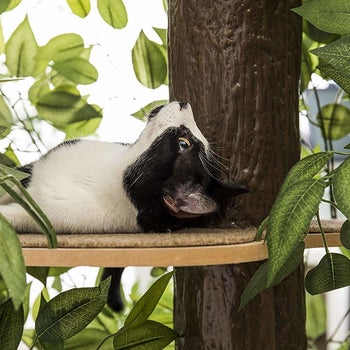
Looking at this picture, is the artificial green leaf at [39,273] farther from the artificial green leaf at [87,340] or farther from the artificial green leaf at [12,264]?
the artificial green leaf at [12,264]

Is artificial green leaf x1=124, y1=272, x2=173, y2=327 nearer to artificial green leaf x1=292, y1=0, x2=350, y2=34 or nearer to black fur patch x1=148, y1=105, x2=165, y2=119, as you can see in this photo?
black fur patch x1=148, y1=105, x2=165, y2=119

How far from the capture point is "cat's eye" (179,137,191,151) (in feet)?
2.59

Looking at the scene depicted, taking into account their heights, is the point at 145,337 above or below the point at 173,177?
below

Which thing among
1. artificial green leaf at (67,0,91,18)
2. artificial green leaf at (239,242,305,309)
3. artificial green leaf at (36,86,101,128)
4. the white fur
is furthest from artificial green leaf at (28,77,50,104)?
artificial green leaf at (239,242,305,309)

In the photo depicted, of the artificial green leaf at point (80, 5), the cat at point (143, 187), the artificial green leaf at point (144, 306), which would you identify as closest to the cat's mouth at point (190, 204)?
the cat at point (143, 187)

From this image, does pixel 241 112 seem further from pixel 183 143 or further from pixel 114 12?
pixel 114 12

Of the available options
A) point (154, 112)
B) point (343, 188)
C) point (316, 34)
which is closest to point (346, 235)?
point (343, 188)

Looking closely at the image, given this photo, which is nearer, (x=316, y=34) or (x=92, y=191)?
(x=92, y=191)

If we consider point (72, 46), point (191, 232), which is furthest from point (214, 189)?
point (72, 46)

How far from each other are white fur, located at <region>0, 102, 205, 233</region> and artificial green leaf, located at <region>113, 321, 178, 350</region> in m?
0.19

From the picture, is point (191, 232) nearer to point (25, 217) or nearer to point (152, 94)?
point (25, 217)

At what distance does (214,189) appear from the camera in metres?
0.81

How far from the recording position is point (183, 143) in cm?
Answer: 79

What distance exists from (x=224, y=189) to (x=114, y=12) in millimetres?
529
